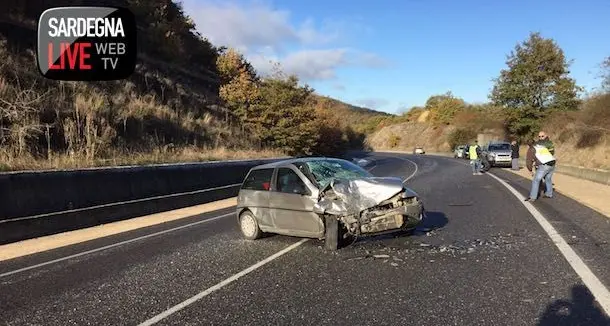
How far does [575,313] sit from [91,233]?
949 centimetres

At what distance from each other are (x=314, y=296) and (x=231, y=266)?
200 centimetres

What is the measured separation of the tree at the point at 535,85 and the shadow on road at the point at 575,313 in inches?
1986

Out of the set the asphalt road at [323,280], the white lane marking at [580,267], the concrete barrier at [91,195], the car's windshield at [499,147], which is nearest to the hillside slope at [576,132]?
the car's windshield at [499,147]

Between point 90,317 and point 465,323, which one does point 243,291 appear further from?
point 465,323

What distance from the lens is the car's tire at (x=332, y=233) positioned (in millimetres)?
8375

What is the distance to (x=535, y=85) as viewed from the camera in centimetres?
5250

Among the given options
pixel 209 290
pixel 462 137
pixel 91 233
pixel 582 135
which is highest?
pixel 582 135

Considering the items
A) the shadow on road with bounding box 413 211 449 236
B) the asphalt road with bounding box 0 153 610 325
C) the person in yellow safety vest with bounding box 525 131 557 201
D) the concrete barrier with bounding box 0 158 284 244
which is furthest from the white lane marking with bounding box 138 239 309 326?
the person in yellow safety vest with bounding box 525 131 557 201

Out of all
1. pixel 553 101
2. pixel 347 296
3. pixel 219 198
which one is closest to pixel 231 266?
pixel 347 296

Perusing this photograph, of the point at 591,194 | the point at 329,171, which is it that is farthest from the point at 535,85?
the point at 329,171

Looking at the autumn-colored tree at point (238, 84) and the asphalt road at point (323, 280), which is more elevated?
the autumn-colored tree at point (238, 84)

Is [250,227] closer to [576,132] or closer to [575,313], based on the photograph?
[575,313]

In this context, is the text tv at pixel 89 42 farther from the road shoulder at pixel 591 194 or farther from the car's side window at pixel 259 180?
the road shoulder at pixel 591 194

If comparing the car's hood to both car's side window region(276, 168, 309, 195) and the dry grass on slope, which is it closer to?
car's side window region(276, 168, 309, 195)
